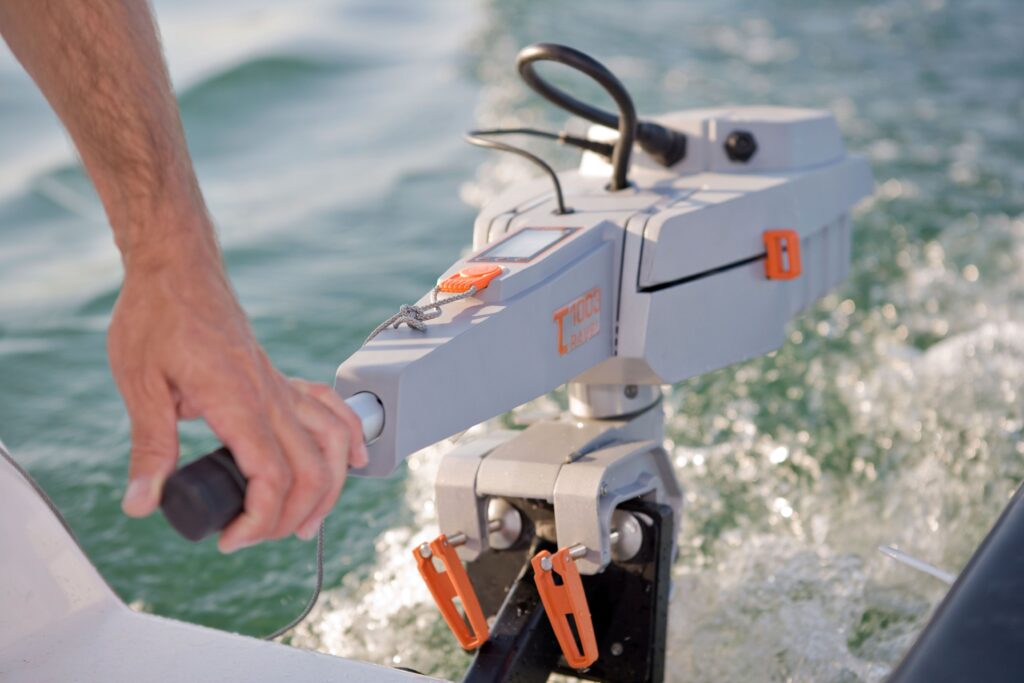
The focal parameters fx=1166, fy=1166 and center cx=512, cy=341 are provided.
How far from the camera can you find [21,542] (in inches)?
45.1

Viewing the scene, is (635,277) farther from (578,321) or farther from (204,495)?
(204,495)

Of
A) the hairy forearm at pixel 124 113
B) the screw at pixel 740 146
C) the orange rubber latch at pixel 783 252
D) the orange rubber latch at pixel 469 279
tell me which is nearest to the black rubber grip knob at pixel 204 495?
the hairy forearm at pixel 124 113

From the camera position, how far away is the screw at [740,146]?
1.55 m

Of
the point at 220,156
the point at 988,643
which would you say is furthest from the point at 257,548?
the point at 220,156

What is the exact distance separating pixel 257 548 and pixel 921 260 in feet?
6.01

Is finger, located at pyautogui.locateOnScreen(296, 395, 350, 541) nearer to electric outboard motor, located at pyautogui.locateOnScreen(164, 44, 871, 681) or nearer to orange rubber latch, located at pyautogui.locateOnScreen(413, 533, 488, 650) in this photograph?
electric outboard motor, located at pyautogui.locateOnScreen(164, 44, 871, 681)

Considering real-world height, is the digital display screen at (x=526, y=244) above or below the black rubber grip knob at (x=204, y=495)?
below

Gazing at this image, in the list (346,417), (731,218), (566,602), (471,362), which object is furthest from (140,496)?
(731,218)

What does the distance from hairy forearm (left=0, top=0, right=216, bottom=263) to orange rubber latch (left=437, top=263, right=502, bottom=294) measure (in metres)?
0.36

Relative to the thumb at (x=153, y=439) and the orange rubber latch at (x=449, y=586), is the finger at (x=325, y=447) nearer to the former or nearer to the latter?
the thumb at (x=153, y=439)

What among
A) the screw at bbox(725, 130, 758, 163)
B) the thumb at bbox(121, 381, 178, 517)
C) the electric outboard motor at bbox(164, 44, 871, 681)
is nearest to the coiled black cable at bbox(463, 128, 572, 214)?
the electric outboard motor at bbox(164, 44, 871, 681)

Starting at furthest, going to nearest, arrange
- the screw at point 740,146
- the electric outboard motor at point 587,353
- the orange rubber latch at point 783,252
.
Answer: the screw at point 740,146 → the orange rubber latch at point 783,252 → the electric outboard motor at point 587,353

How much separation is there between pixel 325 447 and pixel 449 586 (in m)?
0.54

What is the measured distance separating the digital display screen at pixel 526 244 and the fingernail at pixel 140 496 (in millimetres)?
555
